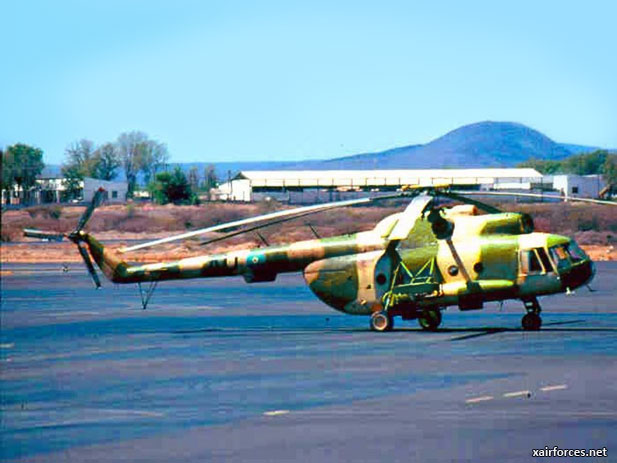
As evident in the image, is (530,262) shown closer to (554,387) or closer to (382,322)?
(382,322)

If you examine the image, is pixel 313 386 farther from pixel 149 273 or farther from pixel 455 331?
pixel 149 273

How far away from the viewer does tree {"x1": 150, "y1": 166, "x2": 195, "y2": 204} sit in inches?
6152

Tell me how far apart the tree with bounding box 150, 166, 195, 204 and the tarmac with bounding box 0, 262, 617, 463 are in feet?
362

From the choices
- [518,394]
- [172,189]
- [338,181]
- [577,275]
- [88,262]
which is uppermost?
[88,262]

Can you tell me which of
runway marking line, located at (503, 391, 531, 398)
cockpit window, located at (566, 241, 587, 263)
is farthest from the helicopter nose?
runway marking line, located at (503, 391, 531, 398)

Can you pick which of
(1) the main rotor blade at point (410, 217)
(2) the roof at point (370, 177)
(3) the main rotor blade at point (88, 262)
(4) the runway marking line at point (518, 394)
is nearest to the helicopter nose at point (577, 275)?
(1) the main rotor blade at point (410, 217)

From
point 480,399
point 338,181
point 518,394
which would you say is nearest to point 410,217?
point 518,394

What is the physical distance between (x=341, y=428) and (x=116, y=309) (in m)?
29.9

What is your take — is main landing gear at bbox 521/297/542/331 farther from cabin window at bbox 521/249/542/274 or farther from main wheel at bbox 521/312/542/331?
cabin window at bbox 521/249/542/274

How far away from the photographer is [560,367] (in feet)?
90.7

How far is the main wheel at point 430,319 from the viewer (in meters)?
37.3

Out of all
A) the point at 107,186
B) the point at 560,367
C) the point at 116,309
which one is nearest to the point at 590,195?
the point at 107,186

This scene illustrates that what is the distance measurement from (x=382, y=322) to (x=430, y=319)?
4.66 feet

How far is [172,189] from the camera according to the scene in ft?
516
